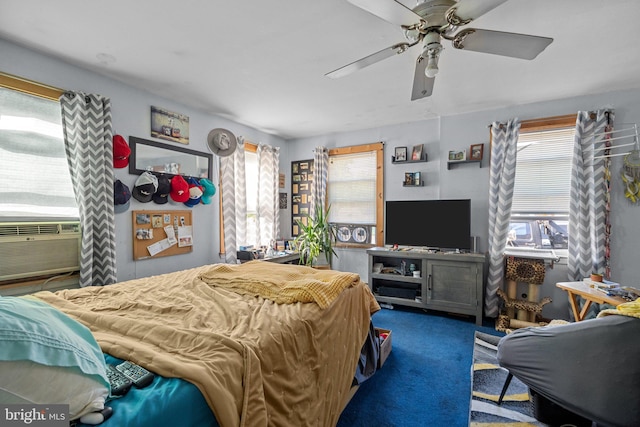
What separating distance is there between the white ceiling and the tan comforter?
1.71m

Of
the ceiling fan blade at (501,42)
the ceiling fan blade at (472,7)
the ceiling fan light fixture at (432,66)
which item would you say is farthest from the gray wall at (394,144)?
the ceiling fan blade at (472,7)

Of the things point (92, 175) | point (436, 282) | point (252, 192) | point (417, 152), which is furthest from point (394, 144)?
point (92, 175)

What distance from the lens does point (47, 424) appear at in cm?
65

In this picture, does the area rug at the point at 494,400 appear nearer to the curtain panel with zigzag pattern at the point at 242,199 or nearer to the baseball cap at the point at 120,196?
the curtain panel with zigzag pattern at the point at 242,199

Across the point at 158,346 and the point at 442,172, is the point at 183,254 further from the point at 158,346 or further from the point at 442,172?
the point at 442,172

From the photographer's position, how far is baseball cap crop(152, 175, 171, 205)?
2.82m

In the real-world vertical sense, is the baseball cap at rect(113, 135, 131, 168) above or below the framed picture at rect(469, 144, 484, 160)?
below

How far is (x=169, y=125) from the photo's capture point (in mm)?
2961

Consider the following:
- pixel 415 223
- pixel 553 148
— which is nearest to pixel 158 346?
pixel 415 223

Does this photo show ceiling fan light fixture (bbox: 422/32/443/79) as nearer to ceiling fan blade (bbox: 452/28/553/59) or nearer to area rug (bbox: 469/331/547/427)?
ceiling fan blade (bbox: 452/28/553/59)

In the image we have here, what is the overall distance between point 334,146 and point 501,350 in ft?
11.1

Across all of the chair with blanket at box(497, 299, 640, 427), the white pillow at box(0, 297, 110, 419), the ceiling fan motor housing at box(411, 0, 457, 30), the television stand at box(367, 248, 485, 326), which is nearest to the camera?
the white pillow at box(0, 297, 110, 419)

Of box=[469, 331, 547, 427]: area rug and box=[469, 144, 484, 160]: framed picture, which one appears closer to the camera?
box=[469, 331, 547, 427]: area rug

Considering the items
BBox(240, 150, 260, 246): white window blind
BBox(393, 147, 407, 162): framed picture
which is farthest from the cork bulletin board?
BBox(393, 147, 407, 162): framed picture
